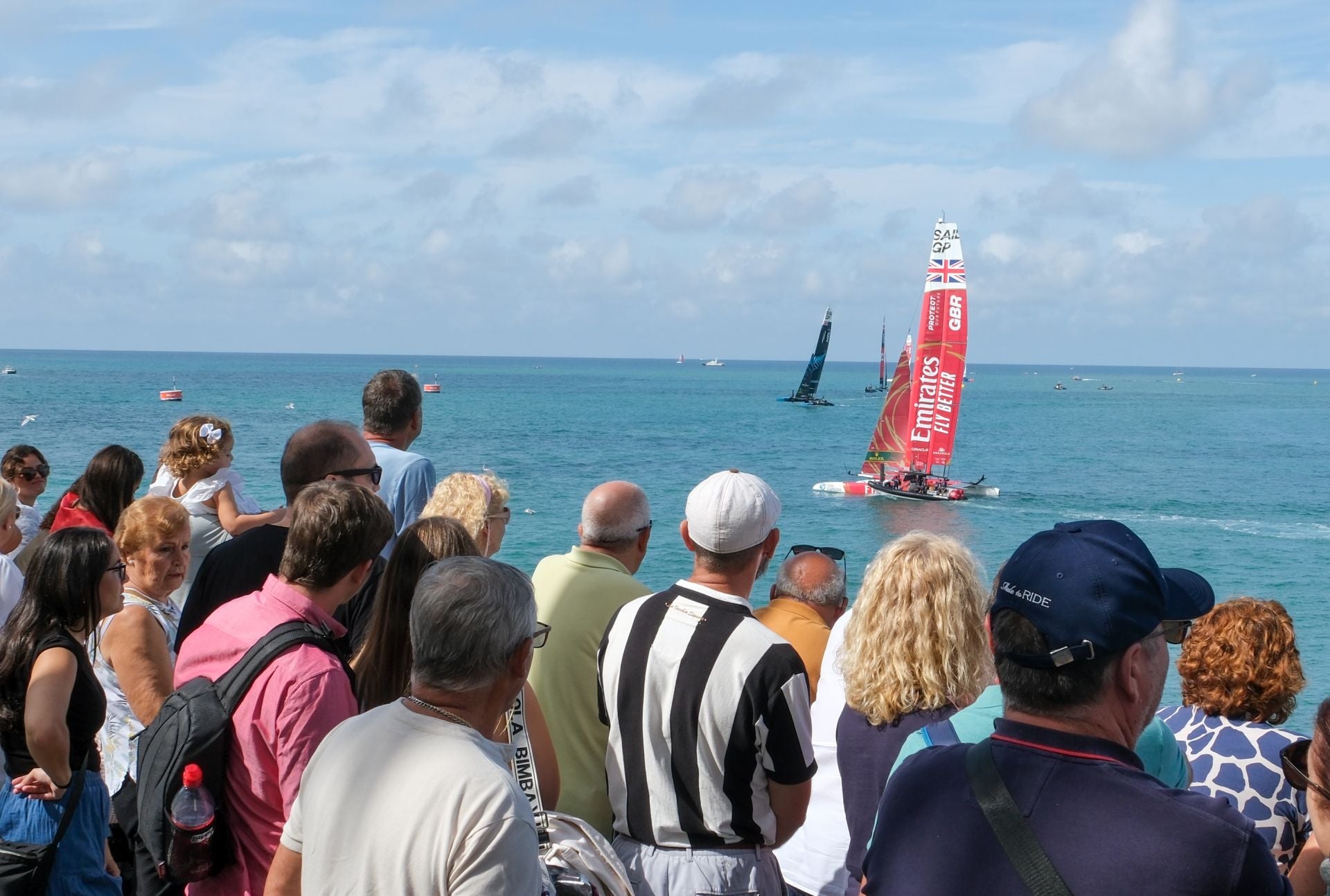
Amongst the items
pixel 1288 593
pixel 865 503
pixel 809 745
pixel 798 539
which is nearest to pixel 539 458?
pixel 865 503

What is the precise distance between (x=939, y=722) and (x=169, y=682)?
231 cm

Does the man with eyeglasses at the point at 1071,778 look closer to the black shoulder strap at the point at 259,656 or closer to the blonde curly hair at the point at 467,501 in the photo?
the black shoulder strap at the point at 259,656

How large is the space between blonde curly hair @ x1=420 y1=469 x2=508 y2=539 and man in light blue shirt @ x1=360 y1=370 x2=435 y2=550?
481 millimetres

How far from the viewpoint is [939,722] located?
2.78 m

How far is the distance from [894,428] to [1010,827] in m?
43.9

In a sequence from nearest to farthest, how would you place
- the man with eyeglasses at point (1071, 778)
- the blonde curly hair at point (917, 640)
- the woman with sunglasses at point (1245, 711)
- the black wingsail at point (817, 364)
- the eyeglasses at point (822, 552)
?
the man with eyeglasses at point (1071, 778) → the blonde curly hair at point (917, 640) → the woman with sunglasses at point (1245, 711) → the eyeglasses at point (822, 552) → the black wingsail at point (817, 364)

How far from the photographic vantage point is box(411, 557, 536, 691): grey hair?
7.14ft

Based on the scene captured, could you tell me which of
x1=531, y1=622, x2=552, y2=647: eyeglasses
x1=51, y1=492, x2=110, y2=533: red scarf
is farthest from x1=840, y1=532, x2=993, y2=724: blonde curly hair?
x1=51, y1=492, x2=110, y2=533: red scarf

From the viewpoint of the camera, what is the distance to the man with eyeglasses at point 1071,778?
5.10 feet

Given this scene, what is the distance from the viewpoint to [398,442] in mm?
5098

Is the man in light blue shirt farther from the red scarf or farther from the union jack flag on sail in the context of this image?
the union jack flag on sail

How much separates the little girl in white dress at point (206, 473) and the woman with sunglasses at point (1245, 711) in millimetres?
3807

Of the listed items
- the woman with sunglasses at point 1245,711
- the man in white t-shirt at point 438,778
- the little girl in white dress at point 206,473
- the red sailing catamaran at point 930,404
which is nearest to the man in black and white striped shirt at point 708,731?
the man in white t-shirt at point 438,778

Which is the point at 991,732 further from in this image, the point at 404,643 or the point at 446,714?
the point at 404,643
